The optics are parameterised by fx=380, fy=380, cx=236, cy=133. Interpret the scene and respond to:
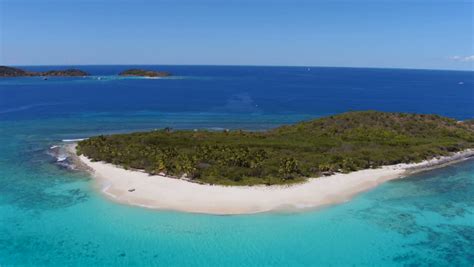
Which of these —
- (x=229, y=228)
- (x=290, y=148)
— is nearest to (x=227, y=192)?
(x=229, y=228)

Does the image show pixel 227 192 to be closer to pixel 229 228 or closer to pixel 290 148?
pixel 229 228

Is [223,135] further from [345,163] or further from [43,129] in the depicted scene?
[43,129]

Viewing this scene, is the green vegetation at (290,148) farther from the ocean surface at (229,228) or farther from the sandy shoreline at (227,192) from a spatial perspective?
the ocean surface at (229,228)

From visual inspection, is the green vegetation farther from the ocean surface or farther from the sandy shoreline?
the ocean surface

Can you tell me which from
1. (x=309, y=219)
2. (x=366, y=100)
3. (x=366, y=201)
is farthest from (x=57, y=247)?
(x=366, y=100)

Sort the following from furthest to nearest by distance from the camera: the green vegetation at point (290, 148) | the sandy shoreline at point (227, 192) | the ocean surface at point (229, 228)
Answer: the green vegetation at point (290, 148)
the sandy shoreline at point (227, 192)
the ocean surface at point (229, 228)

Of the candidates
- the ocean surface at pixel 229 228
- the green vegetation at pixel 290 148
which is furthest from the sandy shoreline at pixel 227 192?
the green vegetation at pixel 290 148
